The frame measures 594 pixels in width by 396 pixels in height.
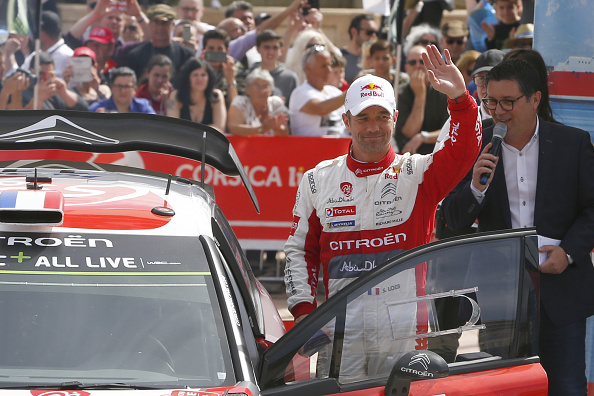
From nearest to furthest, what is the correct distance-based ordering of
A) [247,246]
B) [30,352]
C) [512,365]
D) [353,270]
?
[30,352]
[512,365]
[353,270]
[247,246]

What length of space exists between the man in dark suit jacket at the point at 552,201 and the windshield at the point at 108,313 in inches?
53.9

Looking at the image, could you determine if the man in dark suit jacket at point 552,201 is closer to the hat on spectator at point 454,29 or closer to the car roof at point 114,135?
the car roof at point 114,135

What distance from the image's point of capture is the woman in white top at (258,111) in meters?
8.52

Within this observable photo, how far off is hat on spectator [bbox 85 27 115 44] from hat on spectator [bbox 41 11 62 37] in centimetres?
36


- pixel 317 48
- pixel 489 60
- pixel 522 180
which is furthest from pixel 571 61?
pixel 317 48

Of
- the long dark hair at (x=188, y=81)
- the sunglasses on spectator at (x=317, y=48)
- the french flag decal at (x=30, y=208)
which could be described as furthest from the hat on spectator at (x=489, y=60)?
the long dark hair at (x=188, y=81)

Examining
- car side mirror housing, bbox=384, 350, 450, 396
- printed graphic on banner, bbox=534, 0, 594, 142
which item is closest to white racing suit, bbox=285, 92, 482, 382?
car side mirror housing, bbox=384, 350, 450, 396

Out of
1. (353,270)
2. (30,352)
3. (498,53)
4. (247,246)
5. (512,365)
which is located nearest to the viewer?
(30,352)

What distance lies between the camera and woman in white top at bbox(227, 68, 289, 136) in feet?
28.0

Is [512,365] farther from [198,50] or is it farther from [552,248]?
[198,50]

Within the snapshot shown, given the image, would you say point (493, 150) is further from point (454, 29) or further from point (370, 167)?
point (454, 29)

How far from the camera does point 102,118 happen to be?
381 centimetres

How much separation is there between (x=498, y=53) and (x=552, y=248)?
6.69ft

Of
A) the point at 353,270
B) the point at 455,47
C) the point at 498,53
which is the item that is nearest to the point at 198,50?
the point at 455,47
